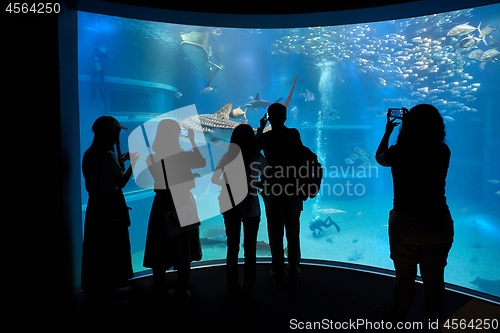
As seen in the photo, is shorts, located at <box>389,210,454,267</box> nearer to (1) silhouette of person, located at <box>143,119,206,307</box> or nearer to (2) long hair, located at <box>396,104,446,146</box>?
(2) long hair, located at <box>396,104,446,146</box>

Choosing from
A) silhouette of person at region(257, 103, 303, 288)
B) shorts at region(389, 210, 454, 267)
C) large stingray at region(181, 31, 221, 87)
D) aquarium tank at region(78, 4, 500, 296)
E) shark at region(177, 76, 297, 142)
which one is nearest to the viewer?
shorts at region(389, 210, 454, 267)

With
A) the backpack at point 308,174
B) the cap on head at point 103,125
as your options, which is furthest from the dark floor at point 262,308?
the cap on head at point 103,125

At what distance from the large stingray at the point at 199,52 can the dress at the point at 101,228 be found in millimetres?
11772

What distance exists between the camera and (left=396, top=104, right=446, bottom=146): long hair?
1993 mm

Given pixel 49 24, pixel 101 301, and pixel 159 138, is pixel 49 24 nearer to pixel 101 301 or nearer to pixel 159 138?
pixel 159 138

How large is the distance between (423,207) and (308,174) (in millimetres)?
1098

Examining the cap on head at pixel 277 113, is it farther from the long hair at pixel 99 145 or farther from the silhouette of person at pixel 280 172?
the long hair at pixel 99 145

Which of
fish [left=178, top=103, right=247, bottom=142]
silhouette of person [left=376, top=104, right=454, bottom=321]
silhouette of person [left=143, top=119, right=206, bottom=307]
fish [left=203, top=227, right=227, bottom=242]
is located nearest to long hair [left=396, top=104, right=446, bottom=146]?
silhouette of person [left=376, top=104, right=454, bottom=321]

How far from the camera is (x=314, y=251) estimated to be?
1116 centimetres

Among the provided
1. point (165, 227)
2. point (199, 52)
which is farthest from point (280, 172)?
point (199, 52)

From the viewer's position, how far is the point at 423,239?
1952 mm

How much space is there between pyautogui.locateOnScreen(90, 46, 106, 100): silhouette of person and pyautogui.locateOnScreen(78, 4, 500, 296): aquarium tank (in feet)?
0.26

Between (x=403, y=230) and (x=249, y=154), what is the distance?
1407 mm

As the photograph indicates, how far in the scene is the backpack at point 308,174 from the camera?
283cm
